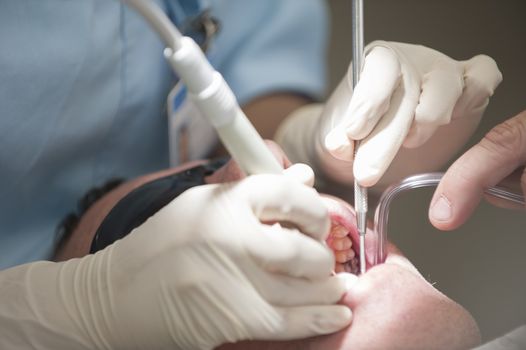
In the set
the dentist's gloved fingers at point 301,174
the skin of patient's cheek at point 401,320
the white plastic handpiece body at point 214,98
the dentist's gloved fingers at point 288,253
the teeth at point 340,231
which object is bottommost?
the skin of patient's cheek at point 401,320

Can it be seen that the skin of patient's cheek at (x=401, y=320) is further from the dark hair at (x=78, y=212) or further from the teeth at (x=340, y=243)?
the dark hair at (x=78, y=212)

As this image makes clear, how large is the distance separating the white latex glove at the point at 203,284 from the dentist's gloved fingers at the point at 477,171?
0.19m

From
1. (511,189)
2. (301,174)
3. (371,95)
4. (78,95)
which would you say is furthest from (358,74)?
(78,95)

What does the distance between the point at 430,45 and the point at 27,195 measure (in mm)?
729

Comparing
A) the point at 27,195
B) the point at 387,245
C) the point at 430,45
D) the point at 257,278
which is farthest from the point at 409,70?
the point at 27,195

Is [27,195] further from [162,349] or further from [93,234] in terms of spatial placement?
[162,349]

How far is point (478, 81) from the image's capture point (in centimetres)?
83

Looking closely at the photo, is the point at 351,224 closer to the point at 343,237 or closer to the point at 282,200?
the point at 343,237

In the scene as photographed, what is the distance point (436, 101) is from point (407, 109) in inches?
1.6

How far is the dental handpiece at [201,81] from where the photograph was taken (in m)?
0.62

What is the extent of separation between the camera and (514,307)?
0.80 m

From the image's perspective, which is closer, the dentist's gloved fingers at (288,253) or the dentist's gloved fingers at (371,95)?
the dentist's gloved fingers at (288,253)

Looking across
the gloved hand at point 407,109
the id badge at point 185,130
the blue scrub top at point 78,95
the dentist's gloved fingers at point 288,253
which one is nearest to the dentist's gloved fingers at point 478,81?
the gloved hand at point 407,109

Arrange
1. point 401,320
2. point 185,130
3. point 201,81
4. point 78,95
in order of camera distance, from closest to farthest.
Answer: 1. point 201,81
2. point 401,320
3. point 78,95
4. point 185,130
